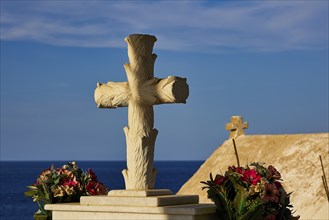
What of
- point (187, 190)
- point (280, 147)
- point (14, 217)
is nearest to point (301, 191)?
point (280, 147)

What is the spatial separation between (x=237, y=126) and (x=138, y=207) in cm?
2259

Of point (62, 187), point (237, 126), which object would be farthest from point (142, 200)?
point (237, 126)

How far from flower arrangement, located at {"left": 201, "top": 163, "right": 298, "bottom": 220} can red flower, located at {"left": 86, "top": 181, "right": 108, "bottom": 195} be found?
70.0 inches

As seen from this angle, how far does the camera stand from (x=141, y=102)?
7957 mm

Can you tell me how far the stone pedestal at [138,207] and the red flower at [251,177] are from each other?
46 centimetres

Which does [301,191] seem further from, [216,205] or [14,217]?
[14,217]

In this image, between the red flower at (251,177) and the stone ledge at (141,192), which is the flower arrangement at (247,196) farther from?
the stone ledge at (141,192)

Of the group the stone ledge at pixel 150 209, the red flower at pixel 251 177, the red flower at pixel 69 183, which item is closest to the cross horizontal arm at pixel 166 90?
the red flower at pixel 251 177

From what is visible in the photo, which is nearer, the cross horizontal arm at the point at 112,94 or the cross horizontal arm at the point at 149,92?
the cross horizontal arm at the point at 149,92

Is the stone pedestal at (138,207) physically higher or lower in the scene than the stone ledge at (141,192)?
lower

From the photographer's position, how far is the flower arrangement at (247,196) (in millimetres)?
7422

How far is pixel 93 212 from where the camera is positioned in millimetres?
7781

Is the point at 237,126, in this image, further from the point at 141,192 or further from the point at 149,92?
the point at 141,192

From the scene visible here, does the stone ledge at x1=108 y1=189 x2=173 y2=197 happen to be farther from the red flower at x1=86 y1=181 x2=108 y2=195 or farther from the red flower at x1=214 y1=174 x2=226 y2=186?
the red flower at x1=86 y1=181 x2=108 y2=195
